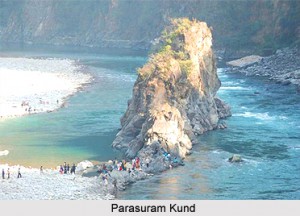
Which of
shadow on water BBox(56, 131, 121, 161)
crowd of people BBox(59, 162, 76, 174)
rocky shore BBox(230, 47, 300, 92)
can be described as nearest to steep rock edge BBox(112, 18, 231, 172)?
shadow on water BBox(56, 131, 121, 161)

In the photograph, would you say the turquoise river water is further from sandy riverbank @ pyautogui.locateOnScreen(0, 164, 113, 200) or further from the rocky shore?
the rocky shore

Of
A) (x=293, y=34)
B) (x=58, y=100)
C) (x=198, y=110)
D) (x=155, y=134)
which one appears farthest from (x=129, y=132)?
(x=293, y=34)

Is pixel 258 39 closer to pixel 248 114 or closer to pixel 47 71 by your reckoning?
pixel 47 71

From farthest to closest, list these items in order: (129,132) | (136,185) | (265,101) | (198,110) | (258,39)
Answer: (258,39)
(265,101)
(198,110)
(129,132)
(136,185)

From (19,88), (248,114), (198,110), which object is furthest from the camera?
(19,88)

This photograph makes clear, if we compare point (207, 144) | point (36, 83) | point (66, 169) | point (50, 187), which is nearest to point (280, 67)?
point (36, 83)

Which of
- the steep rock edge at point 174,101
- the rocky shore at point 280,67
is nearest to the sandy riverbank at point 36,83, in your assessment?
the steep rock edge at point 174,101
